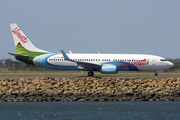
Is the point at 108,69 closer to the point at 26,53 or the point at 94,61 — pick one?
the point at 94,61

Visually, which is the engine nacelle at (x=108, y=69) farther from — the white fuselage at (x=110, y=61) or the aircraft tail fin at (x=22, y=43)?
the aircraft tail fin at (x=22, y=43)

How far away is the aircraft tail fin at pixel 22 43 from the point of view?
159ft

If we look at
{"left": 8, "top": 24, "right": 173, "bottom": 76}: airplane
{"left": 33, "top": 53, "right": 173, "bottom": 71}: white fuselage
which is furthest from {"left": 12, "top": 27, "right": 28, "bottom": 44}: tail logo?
{"left": 33, "top": 53, "right": 173, "bottom": 71}: white fuselage

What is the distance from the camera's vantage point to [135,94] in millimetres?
32562

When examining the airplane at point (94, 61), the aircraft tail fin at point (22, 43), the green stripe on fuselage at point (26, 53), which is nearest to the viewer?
the airplane at point (94, 61)

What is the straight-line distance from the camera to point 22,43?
49094 millimetres

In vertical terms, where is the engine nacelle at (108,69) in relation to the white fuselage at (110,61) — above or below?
below

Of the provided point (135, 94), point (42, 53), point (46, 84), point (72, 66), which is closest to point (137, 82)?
point (135, 94)

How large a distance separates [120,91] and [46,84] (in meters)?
7.84

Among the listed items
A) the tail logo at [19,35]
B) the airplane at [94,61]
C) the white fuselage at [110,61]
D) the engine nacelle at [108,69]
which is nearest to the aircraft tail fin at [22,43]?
the tail logo at [19,35]

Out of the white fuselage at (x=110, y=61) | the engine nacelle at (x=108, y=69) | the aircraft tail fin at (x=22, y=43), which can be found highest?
the aircraft tail fin at (x=22, y=43)

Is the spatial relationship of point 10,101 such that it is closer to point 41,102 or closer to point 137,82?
point 41,102

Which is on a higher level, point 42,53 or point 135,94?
point 42,53

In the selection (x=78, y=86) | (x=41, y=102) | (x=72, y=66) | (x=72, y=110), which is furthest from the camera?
(x=72, y=66)
